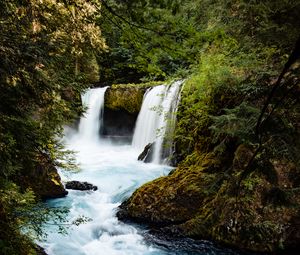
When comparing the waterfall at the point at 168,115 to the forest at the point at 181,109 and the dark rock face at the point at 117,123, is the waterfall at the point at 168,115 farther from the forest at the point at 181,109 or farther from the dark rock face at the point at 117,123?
the dark rock face at the point at 117,123

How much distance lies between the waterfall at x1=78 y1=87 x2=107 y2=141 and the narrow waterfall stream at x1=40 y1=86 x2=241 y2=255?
2.14 meters

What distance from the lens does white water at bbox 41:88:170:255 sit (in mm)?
7048

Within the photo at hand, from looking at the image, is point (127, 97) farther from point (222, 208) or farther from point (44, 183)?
point (222, 208)

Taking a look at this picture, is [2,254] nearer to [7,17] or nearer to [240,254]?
[7,17]

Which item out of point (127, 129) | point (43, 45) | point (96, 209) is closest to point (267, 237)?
point (96, 209)

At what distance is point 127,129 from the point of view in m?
19.6

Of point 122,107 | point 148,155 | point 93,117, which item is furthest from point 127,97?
point 148,155

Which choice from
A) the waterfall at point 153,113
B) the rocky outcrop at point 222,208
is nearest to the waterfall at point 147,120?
the waterfall at point 153,113

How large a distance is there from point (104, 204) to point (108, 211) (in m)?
0.67

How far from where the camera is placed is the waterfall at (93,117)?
19578 millimetres

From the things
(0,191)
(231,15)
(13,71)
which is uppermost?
(231,15)

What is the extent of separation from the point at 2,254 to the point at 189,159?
20.1ft

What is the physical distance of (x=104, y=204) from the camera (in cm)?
951

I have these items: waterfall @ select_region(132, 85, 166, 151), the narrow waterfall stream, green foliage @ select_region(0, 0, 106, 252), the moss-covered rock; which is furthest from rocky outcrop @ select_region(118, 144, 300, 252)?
the moss-covered rock
